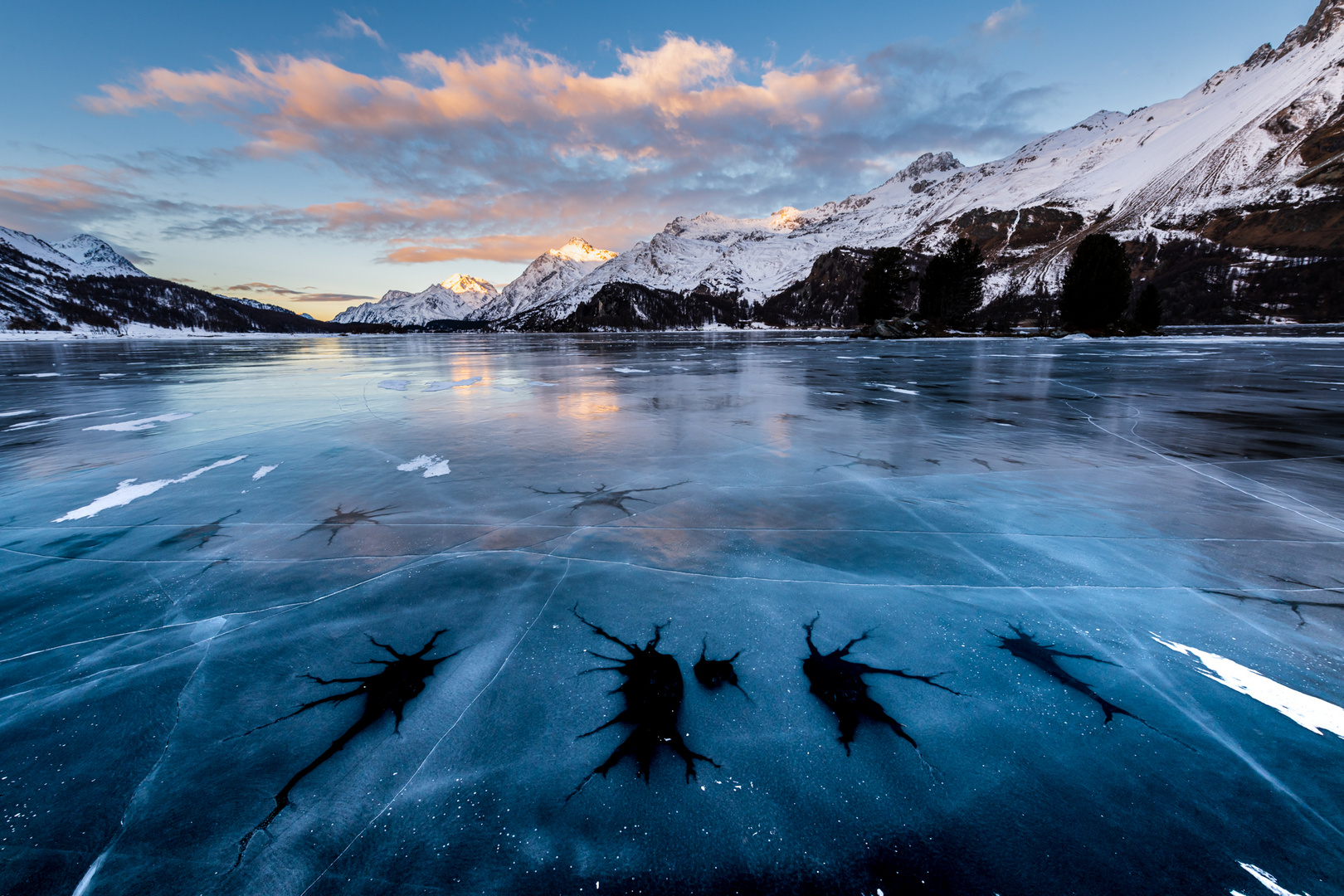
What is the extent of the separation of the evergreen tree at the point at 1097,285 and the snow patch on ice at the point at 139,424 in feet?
301

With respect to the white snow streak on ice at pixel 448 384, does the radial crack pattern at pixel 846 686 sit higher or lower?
lower

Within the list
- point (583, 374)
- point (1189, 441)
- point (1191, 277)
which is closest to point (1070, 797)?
point (1189, 441)

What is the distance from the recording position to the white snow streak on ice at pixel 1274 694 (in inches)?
106

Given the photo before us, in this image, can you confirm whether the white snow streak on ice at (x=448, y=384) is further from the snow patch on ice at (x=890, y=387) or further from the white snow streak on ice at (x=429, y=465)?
the snow patch on ice at (x=890, y=387)

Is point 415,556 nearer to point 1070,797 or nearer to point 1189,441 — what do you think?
point 1070,797

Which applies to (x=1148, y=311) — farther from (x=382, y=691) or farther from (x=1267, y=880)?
(x=382, y=691)

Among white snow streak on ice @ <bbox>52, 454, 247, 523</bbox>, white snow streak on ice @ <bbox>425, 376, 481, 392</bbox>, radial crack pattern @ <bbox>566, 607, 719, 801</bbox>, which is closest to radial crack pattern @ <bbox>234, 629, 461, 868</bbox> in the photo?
radial crack pattern @ <bbox>566, 607, 719, 801</bbox>

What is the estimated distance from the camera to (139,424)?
10938mm

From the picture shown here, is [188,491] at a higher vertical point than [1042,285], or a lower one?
lower

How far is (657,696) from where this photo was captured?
9.73 feet

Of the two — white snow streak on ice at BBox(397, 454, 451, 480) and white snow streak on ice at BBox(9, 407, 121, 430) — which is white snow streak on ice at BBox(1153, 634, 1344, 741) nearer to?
white snow streak on ice at BBox(397, 454, 451, 480)

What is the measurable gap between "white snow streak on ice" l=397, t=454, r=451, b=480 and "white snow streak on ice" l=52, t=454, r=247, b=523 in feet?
9.06

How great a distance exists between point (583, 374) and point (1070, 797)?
21.5m

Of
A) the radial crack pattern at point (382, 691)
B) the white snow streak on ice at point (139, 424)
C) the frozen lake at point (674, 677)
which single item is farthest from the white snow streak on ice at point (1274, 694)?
the white snow streak on ice at point (139, 424)
